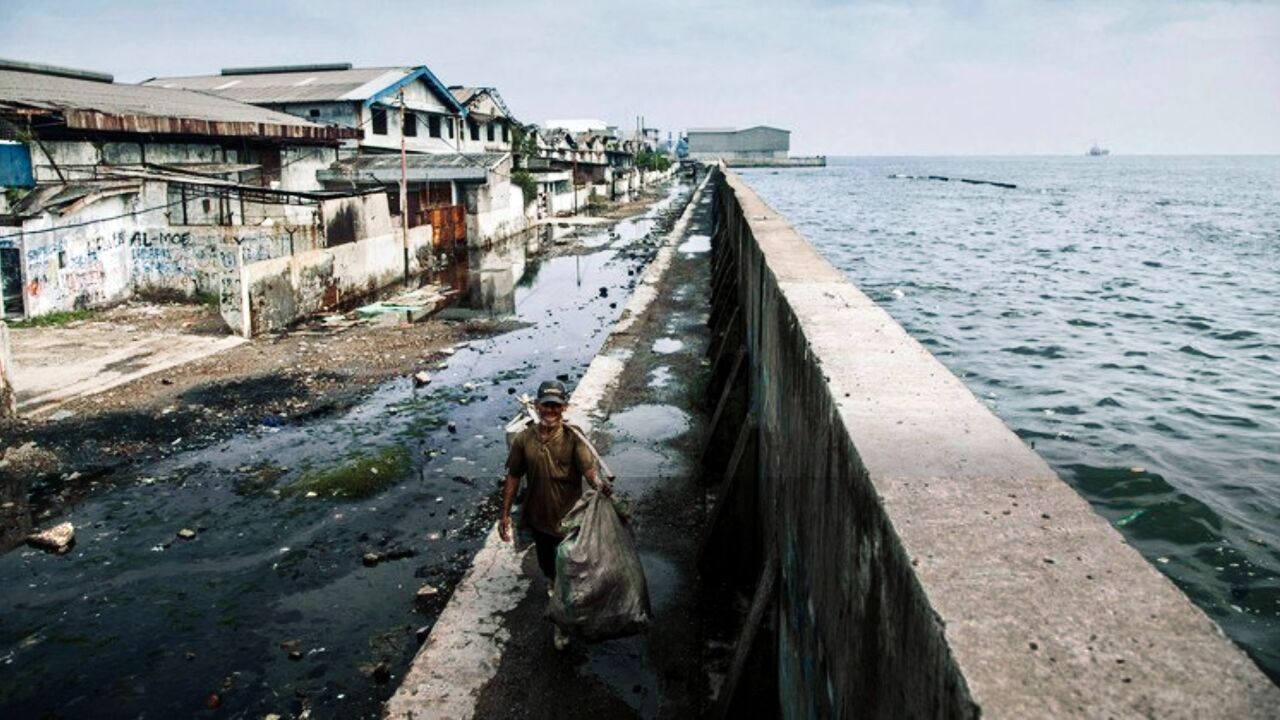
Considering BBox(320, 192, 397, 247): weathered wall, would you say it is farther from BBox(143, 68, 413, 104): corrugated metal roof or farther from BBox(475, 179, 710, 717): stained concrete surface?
BBox(143, 68, 413, 104): corrugated metal roof

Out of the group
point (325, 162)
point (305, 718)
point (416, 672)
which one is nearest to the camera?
point (416, 672)

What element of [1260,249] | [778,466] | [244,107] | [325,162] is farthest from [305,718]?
[1260,249]

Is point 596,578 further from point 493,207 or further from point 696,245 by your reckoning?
point 493,207

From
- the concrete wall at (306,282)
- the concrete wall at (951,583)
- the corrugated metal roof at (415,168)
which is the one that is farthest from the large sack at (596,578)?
the corrugated metal roof at (415,168)

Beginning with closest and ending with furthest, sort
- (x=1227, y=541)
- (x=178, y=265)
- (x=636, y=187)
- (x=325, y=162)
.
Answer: (x=1227, y=541)
(x=178, y=265)
(x=325, y=162)
(x=636, y=187)

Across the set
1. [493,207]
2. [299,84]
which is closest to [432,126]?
[299,84]

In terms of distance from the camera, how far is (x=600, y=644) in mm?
4863

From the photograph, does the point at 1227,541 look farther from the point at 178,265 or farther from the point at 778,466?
the point at 178,265

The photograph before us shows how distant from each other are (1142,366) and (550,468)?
12.6 m

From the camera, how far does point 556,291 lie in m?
20.7

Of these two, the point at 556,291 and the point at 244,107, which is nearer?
the point at 556,291

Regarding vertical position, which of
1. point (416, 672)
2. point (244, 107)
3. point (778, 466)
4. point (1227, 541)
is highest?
point (244, 107)

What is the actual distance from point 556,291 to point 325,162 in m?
10.00

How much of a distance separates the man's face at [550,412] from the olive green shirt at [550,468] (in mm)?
74
